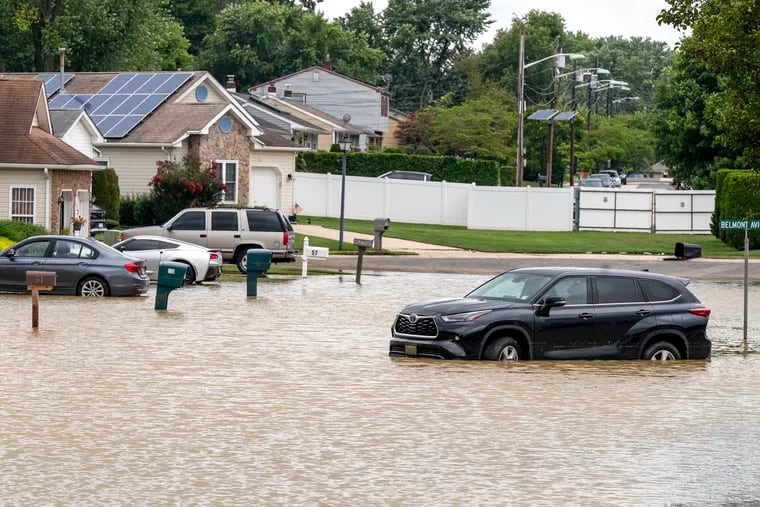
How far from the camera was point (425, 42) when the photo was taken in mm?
142375

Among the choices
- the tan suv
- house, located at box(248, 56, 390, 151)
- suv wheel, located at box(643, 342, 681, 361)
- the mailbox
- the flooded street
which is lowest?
the flooded street

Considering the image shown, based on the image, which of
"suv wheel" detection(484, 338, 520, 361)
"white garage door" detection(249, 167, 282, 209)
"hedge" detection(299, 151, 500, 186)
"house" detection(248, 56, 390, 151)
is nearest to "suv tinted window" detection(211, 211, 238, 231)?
"white garage door" detection(249, 167, 282, 209)

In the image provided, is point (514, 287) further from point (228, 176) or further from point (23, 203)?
point (228, 176)

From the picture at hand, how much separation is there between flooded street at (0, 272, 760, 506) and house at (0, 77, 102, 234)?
20.8 metres

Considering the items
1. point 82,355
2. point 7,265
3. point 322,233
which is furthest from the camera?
point 322,233

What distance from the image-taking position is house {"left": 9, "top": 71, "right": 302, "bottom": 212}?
58719mm

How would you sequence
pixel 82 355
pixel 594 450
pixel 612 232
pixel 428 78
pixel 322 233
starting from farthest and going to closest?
pixel 428 78
pixel 612 232
pixel 322 233
pixel 82 355
pixel 594 450

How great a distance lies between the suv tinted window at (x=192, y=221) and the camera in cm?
4169

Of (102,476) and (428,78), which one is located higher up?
(428,78)

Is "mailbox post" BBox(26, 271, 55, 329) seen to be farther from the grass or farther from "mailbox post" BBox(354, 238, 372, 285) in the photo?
the grass

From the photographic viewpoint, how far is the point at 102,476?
13023 millimetres

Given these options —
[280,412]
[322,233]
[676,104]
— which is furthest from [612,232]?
[280,412]

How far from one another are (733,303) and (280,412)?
21.5m

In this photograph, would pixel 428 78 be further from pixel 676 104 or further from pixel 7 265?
pixel 7 265
